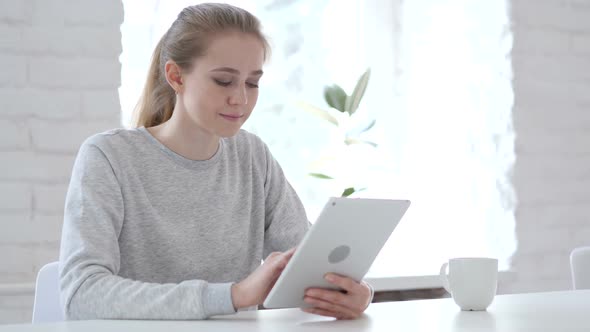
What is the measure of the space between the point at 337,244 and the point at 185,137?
0.58 m

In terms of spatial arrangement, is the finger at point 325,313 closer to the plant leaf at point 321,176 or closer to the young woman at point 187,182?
the young woman at point 187,182

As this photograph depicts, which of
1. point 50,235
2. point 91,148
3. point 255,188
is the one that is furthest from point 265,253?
point 50,235

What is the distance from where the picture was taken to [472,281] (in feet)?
4.05

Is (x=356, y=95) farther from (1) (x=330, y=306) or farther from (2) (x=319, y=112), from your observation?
(1) (x=330, y=306)

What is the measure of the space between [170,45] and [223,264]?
0.46 metres

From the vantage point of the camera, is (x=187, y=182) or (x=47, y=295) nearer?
(x=47, y=295)

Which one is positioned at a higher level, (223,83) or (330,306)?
(223,83)

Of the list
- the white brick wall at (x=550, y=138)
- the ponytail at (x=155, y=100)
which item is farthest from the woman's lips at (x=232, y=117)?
the white brick wall at (x=550, y=138)

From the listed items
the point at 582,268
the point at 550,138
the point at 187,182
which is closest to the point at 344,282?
the point at 187,182

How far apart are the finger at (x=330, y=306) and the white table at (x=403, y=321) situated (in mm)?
17

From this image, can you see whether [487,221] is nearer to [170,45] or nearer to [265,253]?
[265,253]

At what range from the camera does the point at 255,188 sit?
171 cm

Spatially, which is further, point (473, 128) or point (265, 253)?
point (473, 128)

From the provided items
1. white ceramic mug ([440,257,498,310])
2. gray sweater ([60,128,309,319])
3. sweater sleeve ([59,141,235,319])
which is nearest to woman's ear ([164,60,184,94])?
gray sweater ([60,128,309,319])
